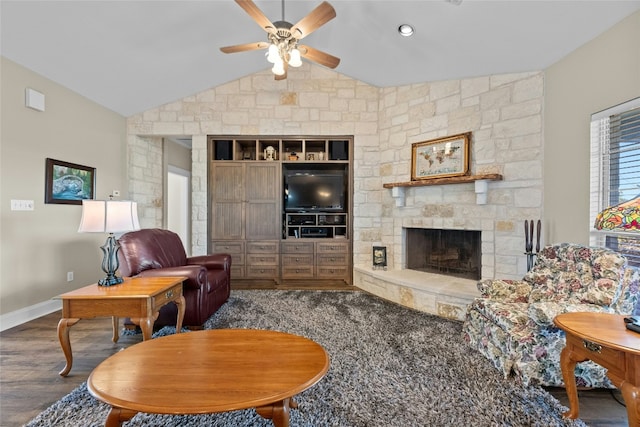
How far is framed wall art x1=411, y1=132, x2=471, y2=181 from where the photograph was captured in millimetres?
3756

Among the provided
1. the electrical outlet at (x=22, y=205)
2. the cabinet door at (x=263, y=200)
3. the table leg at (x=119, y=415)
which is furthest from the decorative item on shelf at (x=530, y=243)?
the electrical outlet at (x=22, y=205)

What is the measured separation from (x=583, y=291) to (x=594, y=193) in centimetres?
121

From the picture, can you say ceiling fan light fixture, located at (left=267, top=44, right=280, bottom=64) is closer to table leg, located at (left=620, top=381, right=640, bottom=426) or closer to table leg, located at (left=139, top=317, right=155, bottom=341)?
table leg, located at (left=139, top=317, right=155, bottom=341)


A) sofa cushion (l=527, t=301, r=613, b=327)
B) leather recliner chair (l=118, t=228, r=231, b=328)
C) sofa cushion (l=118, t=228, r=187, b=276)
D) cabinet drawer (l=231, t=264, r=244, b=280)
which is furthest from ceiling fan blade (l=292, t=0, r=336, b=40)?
cabinet drawer (l=231, t=264, r=244, b=280)

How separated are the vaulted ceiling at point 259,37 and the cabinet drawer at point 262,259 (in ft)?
9.32

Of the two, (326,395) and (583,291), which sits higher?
(583,291)

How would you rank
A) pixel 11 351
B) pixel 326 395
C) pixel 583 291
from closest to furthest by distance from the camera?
pixel 326 395
pixel 583 291
pixel 11 351

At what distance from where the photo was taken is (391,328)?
2.96 m

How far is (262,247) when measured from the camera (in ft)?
15.7

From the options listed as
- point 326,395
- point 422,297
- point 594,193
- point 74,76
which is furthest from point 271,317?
point 74,76

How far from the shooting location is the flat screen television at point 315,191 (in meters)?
4.86

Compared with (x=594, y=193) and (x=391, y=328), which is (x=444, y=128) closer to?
(x=594, y=193)

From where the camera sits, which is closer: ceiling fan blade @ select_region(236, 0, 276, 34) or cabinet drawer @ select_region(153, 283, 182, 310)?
cabinet drawer @ select_region(153, 283, 182, 310)

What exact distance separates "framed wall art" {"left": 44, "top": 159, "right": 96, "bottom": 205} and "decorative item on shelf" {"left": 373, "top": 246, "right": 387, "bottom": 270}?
13.4ft
